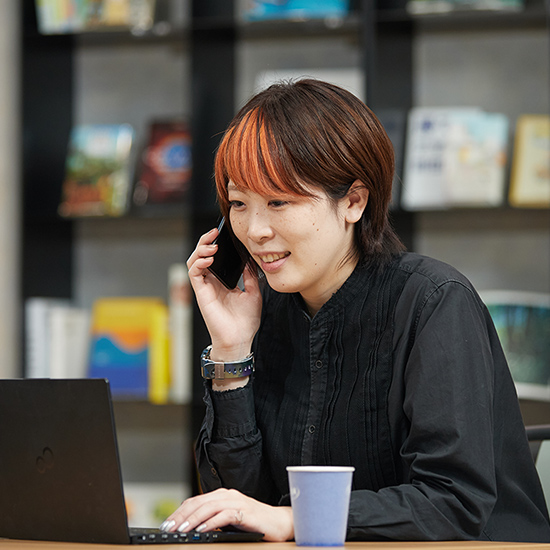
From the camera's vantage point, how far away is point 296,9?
2947 millimetres

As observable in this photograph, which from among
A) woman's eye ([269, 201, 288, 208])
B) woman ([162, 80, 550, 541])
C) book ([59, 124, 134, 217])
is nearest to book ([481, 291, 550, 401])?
woman ([162, 80, 550, 541])

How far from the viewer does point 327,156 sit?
145 centimetres

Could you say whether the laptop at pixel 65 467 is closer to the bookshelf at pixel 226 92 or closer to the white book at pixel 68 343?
the bookshelf at pixel 226 92

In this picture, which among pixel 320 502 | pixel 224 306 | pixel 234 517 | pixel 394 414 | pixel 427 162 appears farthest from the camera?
pixel 427 162

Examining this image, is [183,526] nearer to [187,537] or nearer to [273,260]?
[187,537]

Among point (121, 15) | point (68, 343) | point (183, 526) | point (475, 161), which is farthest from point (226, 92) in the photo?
point (183, 526)

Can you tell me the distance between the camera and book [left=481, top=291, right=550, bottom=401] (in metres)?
2.73

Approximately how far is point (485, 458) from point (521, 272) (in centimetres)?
180

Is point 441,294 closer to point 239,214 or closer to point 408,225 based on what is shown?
point 239,214

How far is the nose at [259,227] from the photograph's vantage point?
1479mm

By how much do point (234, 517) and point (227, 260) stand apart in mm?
666

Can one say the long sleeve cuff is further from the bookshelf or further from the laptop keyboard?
the bookshelf

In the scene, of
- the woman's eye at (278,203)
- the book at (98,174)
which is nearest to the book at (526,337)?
the book at (98,174)

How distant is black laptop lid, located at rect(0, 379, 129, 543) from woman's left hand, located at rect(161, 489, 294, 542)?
0.35ft
